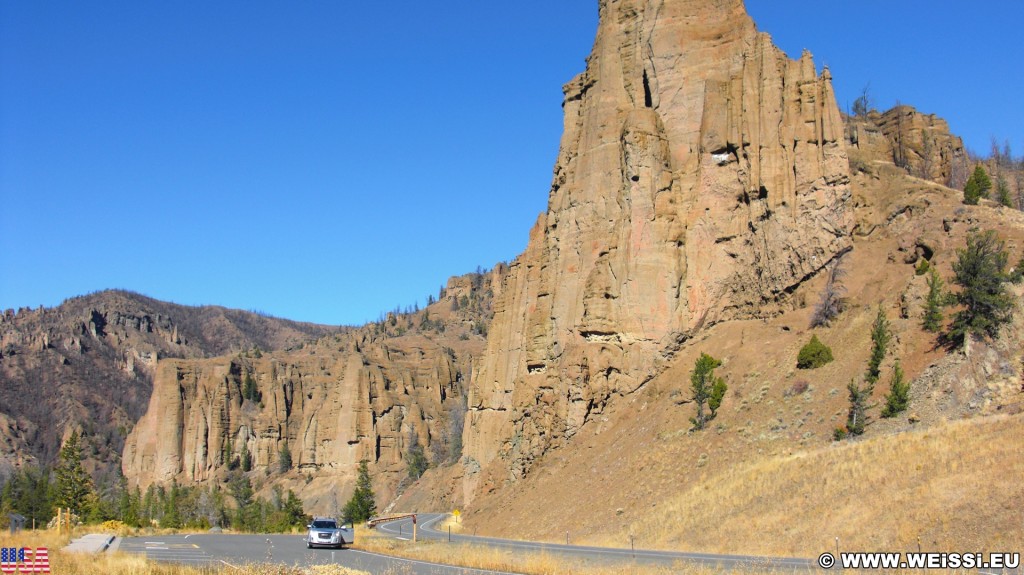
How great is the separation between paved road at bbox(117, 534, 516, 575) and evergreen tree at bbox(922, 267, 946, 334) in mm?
25214

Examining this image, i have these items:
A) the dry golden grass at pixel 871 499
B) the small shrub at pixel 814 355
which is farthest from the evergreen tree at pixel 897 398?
the small shrub at pixel 814 355

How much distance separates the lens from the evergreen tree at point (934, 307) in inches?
1682

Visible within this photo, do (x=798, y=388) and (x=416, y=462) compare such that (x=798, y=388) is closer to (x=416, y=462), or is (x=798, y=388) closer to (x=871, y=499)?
(x=871, y=499)

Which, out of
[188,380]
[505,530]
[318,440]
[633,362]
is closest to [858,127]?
[633,362]

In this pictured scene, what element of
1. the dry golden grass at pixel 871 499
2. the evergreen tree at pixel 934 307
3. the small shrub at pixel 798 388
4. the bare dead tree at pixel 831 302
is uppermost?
the bare dead tree at pixel 831 302

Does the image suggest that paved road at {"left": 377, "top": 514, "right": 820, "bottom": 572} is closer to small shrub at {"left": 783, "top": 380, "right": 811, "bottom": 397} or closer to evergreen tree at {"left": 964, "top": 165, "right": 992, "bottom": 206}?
small shrub at {"left": 783, "top": 380, "right": 811, "bottom": 397}

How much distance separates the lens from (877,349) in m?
43.1

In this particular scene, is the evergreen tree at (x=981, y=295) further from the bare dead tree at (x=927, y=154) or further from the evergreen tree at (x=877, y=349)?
the bare dead tree at (x=927, y=154)

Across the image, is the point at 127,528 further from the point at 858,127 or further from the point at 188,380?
the point at 188,380

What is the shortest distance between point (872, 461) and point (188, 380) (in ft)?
413

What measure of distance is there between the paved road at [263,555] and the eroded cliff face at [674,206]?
21.5m

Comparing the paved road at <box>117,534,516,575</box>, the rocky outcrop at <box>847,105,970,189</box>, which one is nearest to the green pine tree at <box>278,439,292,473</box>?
the rocky outcrop at <box>847,105,970,189</box>

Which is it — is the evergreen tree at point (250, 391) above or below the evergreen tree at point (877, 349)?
above

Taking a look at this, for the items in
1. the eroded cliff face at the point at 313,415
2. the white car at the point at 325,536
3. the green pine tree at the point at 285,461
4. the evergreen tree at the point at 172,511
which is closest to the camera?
the white car at the point at 325,536
